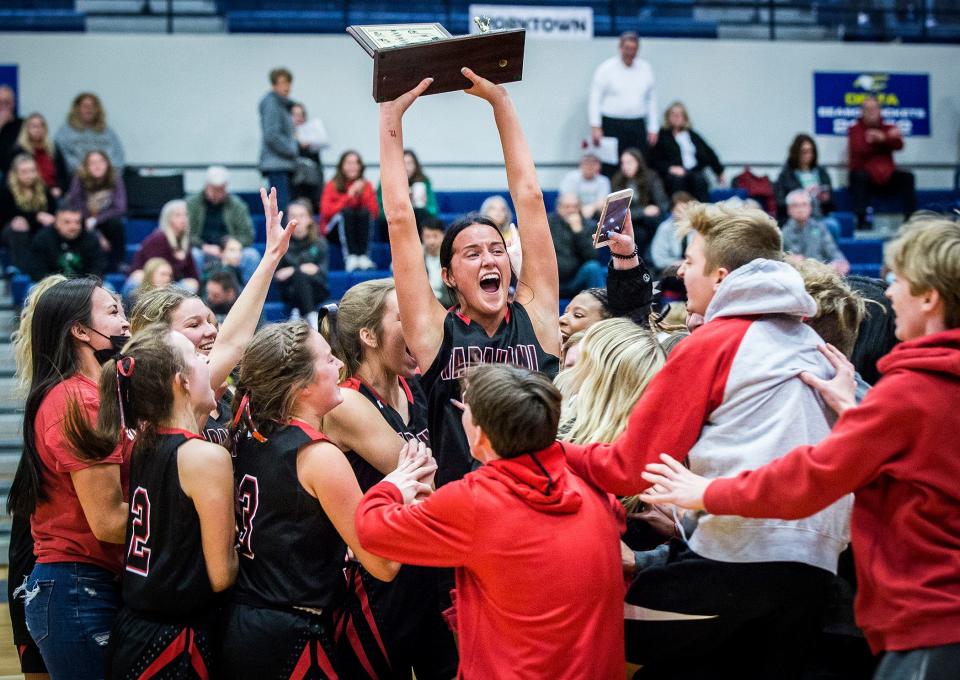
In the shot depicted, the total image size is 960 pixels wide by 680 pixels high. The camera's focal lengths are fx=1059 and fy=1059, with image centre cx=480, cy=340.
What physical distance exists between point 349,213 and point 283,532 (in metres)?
7.15

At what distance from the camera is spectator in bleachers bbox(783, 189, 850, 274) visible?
956 cm

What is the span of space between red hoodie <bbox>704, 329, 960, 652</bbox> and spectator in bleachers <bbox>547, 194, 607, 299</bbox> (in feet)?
A: 22.4

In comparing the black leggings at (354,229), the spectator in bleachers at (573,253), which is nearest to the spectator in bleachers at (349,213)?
the black leggings at (354,229)

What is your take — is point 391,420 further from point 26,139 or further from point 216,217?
point 26,139

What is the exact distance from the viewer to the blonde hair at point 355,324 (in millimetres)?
3324

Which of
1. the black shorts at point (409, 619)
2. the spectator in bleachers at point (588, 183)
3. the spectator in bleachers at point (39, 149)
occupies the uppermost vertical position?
the spectator in bleachers at point (39, 149)

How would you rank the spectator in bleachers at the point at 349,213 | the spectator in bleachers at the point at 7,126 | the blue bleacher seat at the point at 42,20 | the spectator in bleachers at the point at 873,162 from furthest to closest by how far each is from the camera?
1. the spectator in bleachers at the point at 873,162
2. the blue bleacher seat at the point at 42,20
3. the spectator in bleachers at the point at 7,126
4. the spectator in bleachers at the point at 349,213

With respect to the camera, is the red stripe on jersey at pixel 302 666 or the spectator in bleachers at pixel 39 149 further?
the spectator in bleachers at pixel 39 149

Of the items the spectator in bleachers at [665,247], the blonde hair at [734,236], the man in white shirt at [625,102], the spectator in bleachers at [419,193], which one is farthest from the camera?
the man in white shirt at [625,102]

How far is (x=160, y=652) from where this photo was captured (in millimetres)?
2688

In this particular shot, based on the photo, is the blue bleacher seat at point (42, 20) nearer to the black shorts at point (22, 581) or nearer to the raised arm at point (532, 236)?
the black shorts at point (22, 581)

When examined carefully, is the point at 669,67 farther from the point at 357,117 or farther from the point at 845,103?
the point at 357,117

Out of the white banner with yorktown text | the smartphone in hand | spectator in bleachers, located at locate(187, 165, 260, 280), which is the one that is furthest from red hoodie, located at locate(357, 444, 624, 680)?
the white banner with yorktown text

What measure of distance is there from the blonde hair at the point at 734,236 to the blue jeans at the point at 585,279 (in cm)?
635
